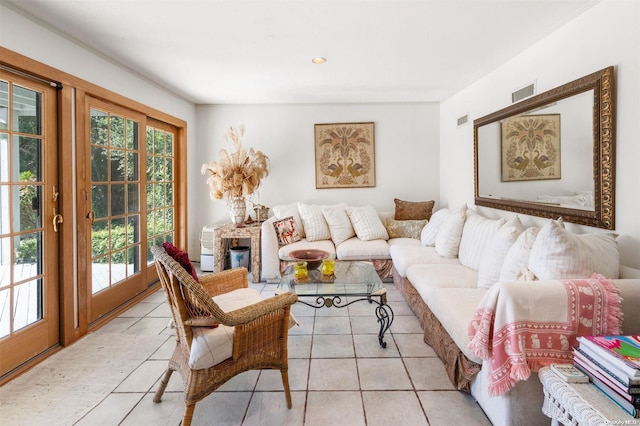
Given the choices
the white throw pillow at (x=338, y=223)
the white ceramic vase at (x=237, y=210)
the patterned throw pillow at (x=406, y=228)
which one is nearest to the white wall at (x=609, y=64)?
the patterned throw pillow at (x=406, y=228)

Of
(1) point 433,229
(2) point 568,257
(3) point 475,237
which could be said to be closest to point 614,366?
(2) point 568,257

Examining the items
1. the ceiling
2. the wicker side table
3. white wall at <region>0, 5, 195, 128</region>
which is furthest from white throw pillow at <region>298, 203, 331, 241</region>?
the wicker side table

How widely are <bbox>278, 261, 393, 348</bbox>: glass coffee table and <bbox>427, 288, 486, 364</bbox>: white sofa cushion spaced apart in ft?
1.15

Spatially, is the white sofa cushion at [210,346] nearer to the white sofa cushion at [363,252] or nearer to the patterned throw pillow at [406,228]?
the white sofa cushion at [363,252]

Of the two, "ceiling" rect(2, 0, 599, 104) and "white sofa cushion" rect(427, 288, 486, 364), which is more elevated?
"ceiling" rect(2, 0, 599, 104)

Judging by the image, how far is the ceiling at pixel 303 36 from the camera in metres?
2.10

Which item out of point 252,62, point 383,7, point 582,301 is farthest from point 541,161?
point 252,62

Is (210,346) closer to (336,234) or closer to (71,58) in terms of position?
(71,58)

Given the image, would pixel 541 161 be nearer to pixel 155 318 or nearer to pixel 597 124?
pixel 597 124

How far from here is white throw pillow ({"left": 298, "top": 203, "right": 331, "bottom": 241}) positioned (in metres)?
4.23

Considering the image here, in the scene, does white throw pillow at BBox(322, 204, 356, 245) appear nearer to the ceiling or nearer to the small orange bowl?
the small orange bowl

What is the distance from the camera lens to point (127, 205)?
3.31 meters

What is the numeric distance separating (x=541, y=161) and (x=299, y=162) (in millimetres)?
3120

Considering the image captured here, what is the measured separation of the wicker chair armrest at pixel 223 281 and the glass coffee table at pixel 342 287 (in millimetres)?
327
